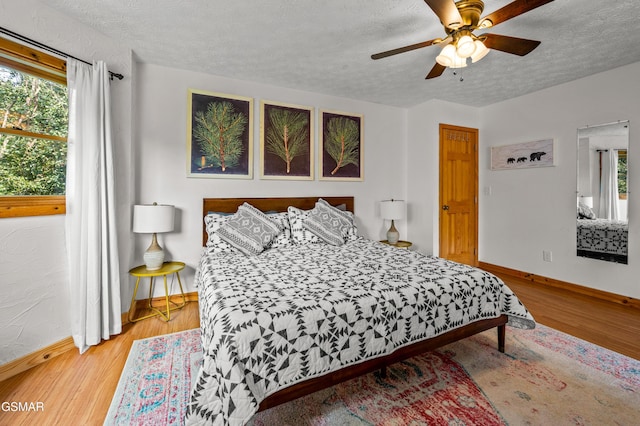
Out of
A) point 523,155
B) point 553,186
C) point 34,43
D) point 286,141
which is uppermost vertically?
point 34,43

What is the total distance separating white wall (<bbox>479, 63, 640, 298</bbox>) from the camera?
3.15 meters

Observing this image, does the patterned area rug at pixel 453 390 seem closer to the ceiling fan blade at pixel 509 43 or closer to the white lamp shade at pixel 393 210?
the white lamp shade at pixel 393 210

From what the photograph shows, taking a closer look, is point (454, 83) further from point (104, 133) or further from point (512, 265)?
point (104, 133)

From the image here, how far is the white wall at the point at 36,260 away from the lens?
1944mm

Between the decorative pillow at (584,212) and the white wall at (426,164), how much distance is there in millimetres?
1596

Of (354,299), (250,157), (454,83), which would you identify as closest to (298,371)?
(354,299)

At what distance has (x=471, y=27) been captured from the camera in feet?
6.27

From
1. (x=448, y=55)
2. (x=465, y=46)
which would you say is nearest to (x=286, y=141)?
(x=448, y=55)

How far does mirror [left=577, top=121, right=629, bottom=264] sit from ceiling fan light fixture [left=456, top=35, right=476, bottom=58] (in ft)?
8.52

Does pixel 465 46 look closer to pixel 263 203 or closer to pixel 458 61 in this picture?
pixel 458 61

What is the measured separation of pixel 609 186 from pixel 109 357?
16.7ft

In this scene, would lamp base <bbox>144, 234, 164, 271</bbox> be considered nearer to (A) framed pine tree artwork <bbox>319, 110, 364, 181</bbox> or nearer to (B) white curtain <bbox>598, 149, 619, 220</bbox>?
(A) framed pine tree artwork <bbox>319, 110, 364, 181</bbox>

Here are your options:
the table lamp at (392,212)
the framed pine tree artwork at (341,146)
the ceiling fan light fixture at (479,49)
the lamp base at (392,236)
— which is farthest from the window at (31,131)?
the lamp base at (392,236)

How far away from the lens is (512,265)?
4289mm
